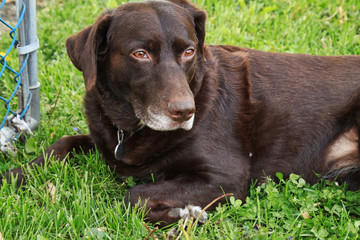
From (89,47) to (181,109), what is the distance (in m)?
0.71

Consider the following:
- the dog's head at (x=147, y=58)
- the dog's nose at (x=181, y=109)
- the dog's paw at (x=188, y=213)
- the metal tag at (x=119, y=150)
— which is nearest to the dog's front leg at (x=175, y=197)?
the dog's paw at (x=188, y=213)

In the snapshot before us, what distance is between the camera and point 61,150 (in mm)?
3406

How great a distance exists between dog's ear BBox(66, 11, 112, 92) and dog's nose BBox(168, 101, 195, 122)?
1.77 ft

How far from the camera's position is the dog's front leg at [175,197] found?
9.39 feet

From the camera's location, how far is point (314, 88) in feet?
10.8

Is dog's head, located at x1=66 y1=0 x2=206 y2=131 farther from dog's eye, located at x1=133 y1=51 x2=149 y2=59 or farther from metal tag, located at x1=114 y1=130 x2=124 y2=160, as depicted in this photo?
metal tag, located at x1=114 y1=130 x2=124 y2=160

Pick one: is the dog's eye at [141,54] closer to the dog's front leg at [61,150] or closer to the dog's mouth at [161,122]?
the dog's mouth at [161,122]

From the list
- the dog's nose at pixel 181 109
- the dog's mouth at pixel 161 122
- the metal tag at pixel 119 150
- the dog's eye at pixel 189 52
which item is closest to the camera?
the dog's nose at pixel 181 109

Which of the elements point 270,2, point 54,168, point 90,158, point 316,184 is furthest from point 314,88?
point 270,2

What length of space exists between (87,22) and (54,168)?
8.65 feet

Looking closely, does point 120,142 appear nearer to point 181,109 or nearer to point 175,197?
point 175,197

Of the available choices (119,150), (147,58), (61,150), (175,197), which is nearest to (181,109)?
(147,58)

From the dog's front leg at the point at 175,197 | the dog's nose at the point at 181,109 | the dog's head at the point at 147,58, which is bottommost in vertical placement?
the dog's front leg at the point at 175,197

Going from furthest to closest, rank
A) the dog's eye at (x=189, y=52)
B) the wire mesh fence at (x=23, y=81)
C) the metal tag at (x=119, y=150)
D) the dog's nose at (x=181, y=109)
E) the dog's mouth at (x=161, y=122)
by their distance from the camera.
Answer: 1. the wire mesh fence at (x=23, y=81)
2. the metal tag at (x=119, y=150)
3. the dog's eye at (x=189, y=52)
4. the dog's mouth at (x=161, y=122)
5. the dog's nose at (x=181, y=109)
